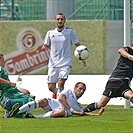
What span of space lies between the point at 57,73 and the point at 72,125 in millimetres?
4307

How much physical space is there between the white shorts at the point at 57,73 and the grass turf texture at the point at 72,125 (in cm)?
203

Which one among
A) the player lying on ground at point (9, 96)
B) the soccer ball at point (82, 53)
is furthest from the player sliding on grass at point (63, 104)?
the soccer ball at point (82, 53)

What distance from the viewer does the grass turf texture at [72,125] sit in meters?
11.3

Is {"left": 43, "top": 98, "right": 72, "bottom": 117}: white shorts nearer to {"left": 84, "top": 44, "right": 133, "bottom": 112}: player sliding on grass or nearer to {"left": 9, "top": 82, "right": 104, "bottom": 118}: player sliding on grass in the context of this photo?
{"left": 9, "top": 82, "right": 104, "bottom": 118}: player sliding on grass

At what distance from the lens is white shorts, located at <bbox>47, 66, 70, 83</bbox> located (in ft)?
52.9

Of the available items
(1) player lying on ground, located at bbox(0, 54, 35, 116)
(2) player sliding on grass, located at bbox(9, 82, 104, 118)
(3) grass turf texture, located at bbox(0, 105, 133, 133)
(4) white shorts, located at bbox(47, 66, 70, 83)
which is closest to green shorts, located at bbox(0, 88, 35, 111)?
(1) player lying on ground, located at bbox(0, 54, 35, 116)

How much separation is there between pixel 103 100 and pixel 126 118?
78cm

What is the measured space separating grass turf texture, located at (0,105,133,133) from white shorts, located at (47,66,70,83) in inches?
79.9

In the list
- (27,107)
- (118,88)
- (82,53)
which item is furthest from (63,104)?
(82,53)

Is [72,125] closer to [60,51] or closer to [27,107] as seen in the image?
[27,107]

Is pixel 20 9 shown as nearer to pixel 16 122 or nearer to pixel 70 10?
pixel 70 10

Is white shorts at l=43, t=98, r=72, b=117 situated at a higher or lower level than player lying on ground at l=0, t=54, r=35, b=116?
lower

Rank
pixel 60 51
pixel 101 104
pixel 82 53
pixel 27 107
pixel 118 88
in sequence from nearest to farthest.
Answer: pixel 27 107 → pixel 118 88 → pixel 101 104 → pixel 82 53 → pixel 60 51

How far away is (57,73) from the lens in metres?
16.3
